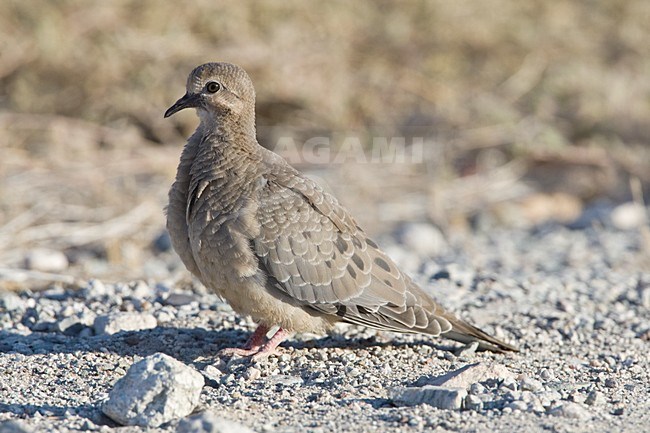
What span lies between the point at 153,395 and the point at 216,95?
190 centimetres

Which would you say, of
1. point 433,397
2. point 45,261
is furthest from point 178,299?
point 433,397

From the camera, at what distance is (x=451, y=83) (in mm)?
11125

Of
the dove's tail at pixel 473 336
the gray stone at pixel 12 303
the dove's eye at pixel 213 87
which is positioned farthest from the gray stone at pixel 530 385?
the gray stone at pixel 12 303

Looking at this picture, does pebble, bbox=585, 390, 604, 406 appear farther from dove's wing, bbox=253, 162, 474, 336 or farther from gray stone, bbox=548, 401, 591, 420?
dove's wing, bbox=253, 162, 474, 336

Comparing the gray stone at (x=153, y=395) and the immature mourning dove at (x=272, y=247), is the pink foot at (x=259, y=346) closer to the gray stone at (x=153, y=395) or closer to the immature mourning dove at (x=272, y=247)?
the immature mourning dove at (x=272, y=247)

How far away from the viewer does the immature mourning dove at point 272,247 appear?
4406 millimetres

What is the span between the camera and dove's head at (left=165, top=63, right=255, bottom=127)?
193 inches

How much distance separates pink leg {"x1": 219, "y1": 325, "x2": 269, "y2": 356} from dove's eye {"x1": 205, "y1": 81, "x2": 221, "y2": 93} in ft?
4.06

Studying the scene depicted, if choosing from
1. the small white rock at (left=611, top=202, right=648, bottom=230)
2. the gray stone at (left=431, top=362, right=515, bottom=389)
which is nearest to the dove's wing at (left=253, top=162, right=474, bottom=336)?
the gray stone at (left=431, top=362, right=515, bottom=389)

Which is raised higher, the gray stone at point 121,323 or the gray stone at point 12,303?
the gray stone at point 12,303

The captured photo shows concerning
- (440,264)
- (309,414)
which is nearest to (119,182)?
(440,264)

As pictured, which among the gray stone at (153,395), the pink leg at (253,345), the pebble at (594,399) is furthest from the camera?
the pink leg at (253,345)

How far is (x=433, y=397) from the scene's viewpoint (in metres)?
3.78

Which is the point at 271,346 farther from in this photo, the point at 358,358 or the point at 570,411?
the point at 570,411
